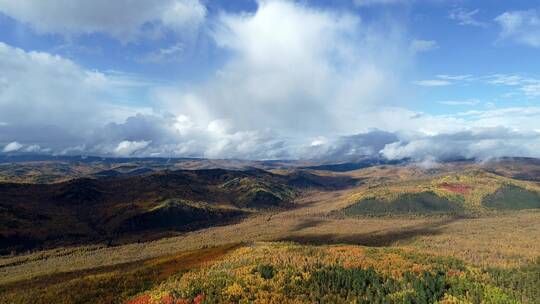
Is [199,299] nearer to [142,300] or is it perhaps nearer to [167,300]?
[167,300]

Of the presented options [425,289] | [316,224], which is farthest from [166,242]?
[425,289]

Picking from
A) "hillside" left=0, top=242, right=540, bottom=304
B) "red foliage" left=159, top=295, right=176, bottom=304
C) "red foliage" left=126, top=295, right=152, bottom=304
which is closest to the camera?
"red foliage" left=159, top=295, right=176, bottom=304

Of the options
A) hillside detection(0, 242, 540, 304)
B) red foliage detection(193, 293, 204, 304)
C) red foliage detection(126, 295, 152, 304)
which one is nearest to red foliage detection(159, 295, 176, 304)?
hillside detection(0, 242, 540, 304)

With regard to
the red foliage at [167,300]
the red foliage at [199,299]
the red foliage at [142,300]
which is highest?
the red foliage at [199,299]

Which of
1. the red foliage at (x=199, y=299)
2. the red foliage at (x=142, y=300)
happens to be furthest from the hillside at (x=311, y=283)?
the red foliage at (x=199, y=299)

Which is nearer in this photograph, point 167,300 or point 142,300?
point 167,300

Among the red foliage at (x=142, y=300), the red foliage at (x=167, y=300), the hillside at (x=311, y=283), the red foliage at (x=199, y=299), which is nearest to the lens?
the red foliage at (x=199, y=299)

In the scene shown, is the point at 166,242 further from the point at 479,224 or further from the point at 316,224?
the point at 479,224

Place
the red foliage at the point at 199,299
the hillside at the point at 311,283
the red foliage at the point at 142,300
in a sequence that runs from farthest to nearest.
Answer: the red foliage at the point at 142,300, the hillside at the point at 311,283, the red foliage at the point at 199,299

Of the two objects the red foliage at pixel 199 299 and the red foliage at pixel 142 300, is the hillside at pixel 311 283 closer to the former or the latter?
the red foliage at pixel 142 300

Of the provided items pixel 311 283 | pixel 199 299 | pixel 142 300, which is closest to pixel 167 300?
pixel 199 299

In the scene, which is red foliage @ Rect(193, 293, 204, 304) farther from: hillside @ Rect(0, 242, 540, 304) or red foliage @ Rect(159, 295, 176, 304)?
red foliage @ Rect(159, 295, 176, 304)
